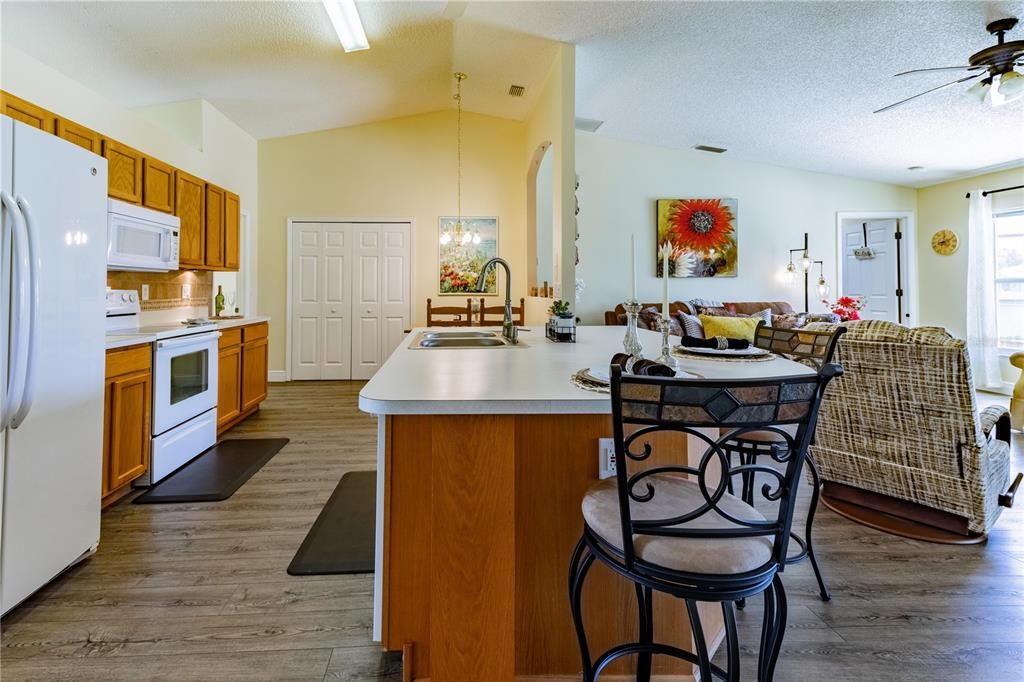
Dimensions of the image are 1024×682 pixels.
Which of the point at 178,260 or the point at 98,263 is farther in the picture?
the point at 178,260

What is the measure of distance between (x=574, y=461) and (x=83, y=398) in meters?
1.93

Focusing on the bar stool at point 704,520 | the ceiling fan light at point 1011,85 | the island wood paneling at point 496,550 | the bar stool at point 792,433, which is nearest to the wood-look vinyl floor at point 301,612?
the bar stool at point 792,433

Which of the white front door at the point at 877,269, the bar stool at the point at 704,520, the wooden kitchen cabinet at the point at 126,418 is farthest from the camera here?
the white front door at the point at 877,269

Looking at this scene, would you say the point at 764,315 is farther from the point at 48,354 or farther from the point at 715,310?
the point at 48,354

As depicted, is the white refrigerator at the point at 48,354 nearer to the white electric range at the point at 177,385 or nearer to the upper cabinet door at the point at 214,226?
the white electric range at the point at 177,385

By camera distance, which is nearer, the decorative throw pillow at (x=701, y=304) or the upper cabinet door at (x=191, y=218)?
the upper cabinet door at (x=191, y=218)

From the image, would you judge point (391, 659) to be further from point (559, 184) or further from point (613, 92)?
point (613, 92)

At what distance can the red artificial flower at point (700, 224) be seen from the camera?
636 centimetres

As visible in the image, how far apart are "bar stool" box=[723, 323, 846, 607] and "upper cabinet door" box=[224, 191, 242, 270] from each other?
4517 mm

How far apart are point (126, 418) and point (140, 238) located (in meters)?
1.35

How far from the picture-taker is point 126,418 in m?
2.47

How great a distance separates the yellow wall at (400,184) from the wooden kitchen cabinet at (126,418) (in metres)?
3.54

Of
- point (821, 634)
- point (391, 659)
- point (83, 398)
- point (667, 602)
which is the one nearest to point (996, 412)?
point (821, 634)

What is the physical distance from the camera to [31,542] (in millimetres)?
1645
